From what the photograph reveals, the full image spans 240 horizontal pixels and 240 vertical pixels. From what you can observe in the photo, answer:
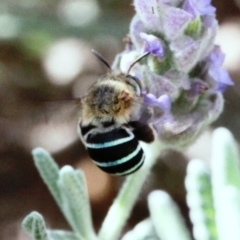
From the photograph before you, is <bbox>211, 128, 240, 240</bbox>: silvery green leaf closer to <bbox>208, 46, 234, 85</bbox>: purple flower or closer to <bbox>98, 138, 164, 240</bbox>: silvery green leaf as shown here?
<bbox>98, 138, 164, 240</bbox>: silvery green leaf

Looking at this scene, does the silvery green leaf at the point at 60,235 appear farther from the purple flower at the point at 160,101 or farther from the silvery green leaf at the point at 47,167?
the purple flower at the point at 160,101

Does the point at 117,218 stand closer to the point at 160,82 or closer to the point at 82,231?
the point at 82,231

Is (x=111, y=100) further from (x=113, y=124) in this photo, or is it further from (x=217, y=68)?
(x=217, y=68)

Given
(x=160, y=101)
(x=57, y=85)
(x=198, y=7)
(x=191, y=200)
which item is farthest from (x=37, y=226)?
(x=57, y=85)

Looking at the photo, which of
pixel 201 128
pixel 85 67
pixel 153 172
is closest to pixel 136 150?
pixel 201 128

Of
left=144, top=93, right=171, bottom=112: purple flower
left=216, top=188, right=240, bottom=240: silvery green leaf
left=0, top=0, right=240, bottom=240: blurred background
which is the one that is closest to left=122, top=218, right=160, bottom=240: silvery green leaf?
left=216, top=188, right=240, bottom=240: silvery green leaf
